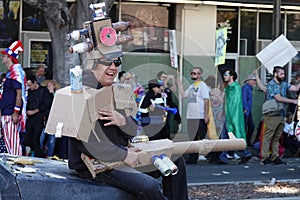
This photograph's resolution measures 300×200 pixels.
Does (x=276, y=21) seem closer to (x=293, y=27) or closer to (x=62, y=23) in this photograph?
(x=293, y=27)

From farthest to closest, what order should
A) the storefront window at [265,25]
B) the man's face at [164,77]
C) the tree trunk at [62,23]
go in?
the storefront window at [265,25]
the man's face at [164,77]
the tree trunk at [62,23]

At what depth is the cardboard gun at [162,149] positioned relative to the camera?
5000mm

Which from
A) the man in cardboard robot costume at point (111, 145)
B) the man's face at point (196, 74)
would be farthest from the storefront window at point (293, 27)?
the man in cardboard robot costume at point (111, 145)

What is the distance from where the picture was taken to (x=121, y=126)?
16.8 ft

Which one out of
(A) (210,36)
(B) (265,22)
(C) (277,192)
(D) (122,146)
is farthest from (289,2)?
(D) (122,146)

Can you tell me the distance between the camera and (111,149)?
4.97 metres

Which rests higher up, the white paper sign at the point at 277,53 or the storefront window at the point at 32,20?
the storefront window at the point at 32,20

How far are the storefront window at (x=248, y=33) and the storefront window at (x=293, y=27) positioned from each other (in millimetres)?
1004

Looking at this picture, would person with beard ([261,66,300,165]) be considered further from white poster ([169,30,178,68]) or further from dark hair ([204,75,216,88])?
white poster ([169,30,178,68])

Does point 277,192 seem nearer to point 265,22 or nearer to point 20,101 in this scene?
point 20,101

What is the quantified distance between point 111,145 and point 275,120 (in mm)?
8456

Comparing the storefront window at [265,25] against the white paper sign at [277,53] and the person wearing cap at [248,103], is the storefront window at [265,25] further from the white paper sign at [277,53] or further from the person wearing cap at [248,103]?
the white paper sign at [277,53]

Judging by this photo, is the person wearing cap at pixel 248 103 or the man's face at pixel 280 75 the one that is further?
the person wearing cap at pixel 248 103

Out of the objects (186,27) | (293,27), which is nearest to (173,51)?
(186,27)
